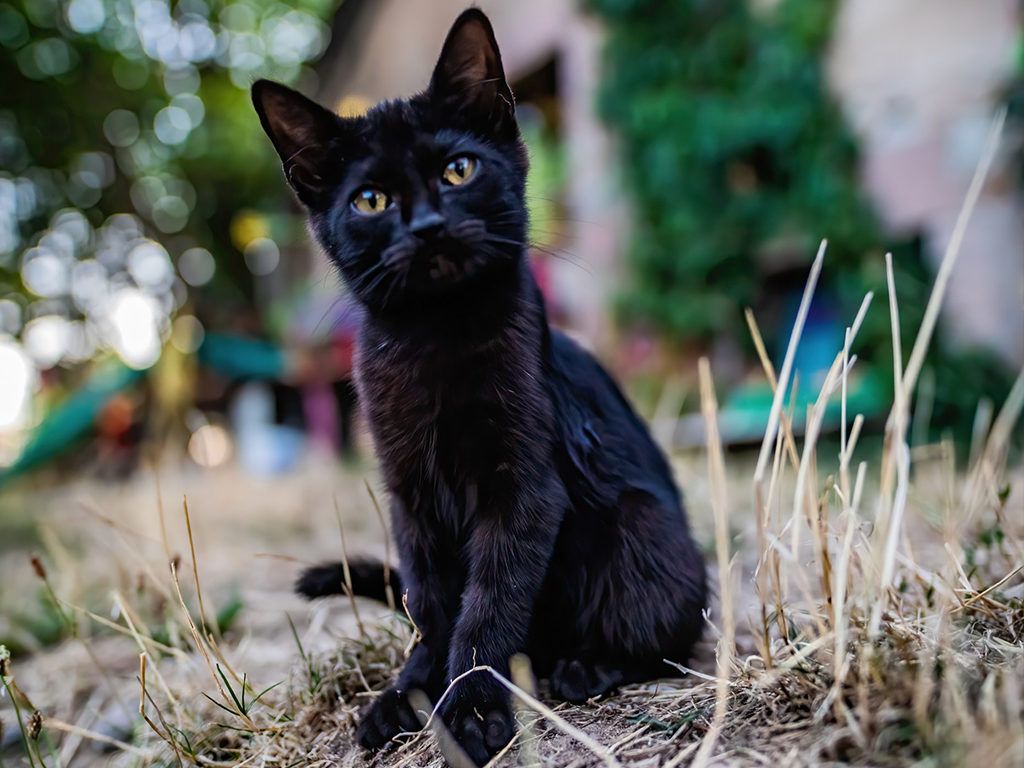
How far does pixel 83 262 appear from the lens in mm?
12930

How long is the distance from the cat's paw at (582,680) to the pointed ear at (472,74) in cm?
111

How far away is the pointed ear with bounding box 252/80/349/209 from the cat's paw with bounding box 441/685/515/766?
1.00m

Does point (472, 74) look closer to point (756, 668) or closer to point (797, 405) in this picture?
point (756, 668)

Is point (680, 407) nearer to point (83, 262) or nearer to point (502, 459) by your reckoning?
point (502, 459)

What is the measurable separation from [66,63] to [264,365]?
7.05 meters

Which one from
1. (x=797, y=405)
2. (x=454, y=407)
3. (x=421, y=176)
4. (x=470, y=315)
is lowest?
(x=797, y=405)

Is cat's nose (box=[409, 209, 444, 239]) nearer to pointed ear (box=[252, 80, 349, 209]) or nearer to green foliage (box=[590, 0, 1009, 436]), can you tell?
pointed ear (box=[252, 80, 349, 209])

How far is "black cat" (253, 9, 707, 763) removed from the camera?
138cm

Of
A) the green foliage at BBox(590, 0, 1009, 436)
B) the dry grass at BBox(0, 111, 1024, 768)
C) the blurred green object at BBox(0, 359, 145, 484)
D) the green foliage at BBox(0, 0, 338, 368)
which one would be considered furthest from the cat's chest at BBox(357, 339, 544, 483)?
the green foliage at BBox(0, 0, 338, 368)

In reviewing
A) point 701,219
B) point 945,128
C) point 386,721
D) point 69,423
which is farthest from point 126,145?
point 386,721

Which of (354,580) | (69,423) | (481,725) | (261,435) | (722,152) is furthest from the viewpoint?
(261,435)

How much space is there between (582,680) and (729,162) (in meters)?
4.29

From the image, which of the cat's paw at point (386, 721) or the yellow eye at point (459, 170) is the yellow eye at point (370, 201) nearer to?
the yellow eye at point (459, 170)

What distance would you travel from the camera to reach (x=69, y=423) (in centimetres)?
591
